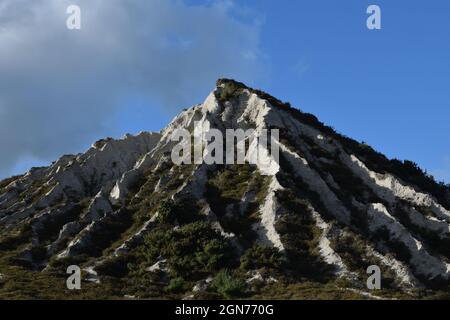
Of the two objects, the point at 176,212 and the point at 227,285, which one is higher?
the point at 176,212

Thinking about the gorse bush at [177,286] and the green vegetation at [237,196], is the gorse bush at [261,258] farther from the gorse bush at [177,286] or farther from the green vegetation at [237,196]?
the gorse bush at [177,286]

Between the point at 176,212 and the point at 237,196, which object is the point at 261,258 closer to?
the point at 176,212

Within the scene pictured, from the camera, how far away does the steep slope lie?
62.4 metres

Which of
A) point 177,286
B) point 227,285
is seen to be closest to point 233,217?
point 177,286

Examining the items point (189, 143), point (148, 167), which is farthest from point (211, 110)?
point (148, 167)

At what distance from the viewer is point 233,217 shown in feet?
240

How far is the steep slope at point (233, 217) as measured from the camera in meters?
62.4

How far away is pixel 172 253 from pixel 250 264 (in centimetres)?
853

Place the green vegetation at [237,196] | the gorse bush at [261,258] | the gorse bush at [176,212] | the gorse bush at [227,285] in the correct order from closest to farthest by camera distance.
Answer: the gorse bush at [227,285] → the gorse bush at [261,258] → the green vegetation at [237,196] → the gorse bush at [176,212]

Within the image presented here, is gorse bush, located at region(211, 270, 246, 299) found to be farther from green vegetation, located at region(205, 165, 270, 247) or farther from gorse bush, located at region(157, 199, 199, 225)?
gorse bush, located at region(157, 199, 199, 225)

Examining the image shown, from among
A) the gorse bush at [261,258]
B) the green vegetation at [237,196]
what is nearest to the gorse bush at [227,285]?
the gorse bush at [261,258]

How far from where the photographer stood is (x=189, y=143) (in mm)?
93625

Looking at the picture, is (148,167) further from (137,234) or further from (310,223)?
(310,223)
